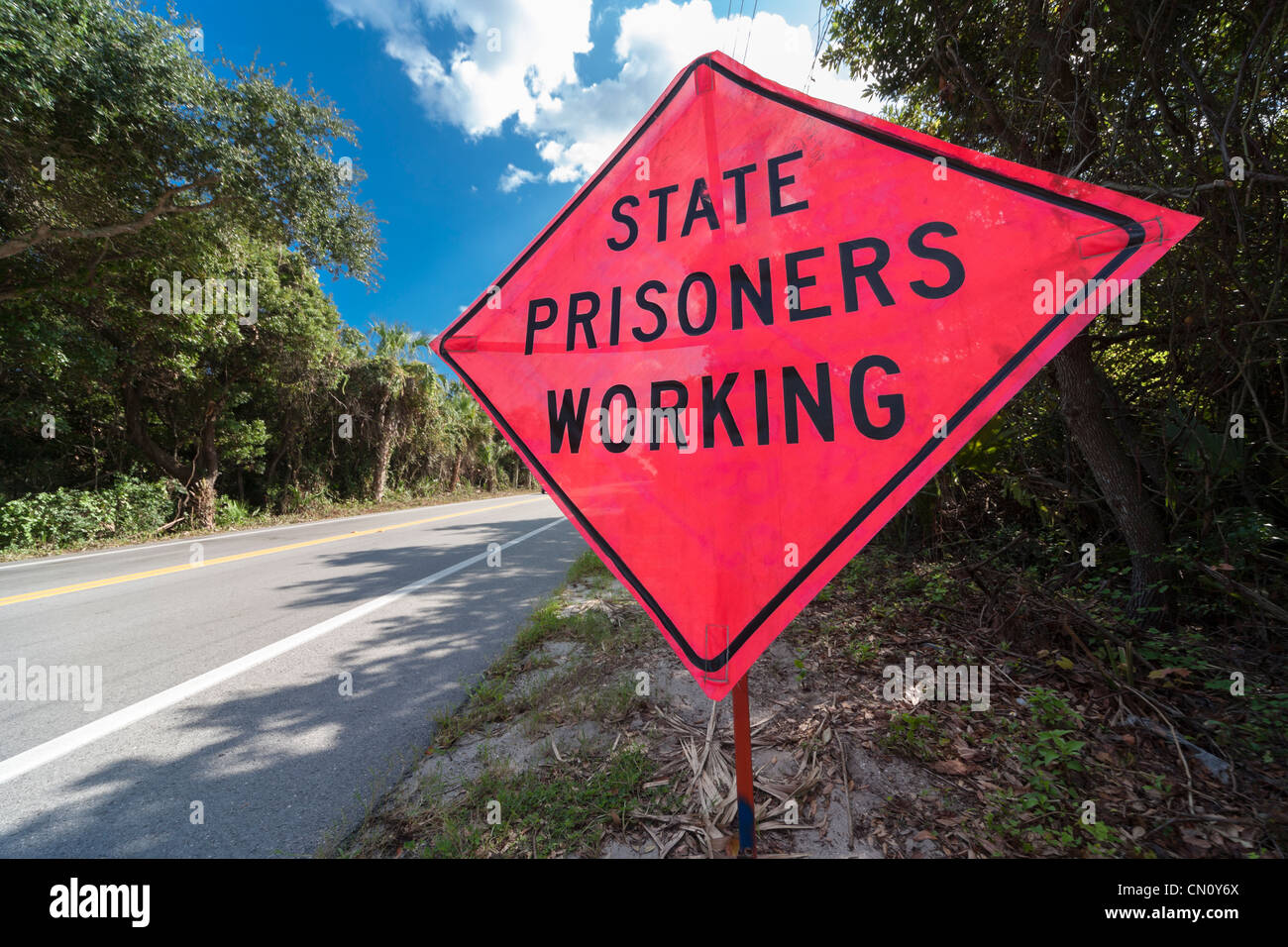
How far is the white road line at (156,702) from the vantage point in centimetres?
224

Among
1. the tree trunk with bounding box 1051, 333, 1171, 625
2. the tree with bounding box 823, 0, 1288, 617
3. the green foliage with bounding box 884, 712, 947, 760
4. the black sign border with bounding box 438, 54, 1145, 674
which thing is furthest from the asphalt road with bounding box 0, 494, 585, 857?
the tree with bounding box 823, 0, 1288, 617

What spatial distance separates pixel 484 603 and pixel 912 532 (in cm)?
458

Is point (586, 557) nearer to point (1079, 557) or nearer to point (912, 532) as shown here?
point (912, 532)

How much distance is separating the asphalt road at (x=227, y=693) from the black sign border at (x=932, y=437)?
1574 millimetres

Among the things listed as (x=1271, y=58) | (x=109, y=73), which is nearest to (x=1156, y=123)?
(x=1271, y=58)

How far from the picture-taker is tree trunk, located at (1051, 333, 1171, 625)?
288cm

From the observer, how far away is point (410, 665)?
10.9ft

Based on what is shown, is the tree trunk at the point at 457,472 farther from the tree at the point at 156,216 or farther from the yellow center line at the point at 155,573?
the yellow center line at the point at 155,573

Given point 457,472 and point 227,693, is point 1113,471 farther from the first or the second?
point 457,472

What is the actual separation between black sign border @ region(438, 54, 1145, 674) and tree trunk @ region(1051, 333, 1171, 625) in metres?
2.51

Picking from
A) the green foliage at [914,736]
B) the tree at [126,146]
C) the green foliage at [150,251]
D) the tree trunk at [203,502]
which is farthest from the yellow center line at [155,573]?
the green foliage at [914,736]

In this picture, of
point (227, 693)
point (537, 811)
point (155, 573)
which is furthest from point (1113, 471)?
point (155, 573)

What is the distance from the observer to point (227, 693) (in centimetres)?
287

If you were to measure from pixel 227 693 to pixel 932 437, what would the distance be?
13.2 ft
